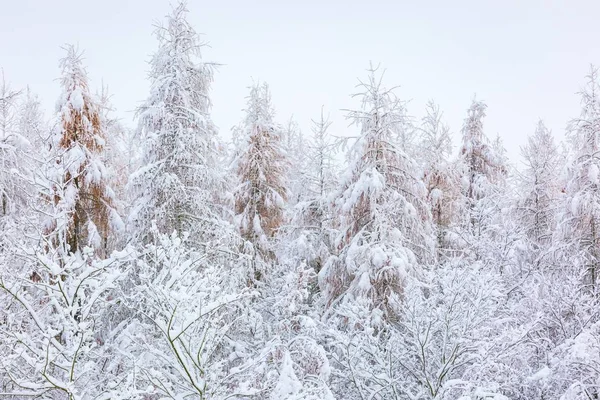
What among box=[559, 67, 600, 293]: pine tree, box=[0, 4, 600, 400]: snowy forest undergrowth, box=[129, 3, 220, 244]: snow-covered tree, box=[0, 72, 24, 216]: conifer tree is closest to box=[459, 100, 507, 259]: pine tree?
box=[0, 4, 600, 400]: snowy forest undergrowth

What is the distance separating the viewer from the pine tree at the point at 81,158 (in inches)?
496

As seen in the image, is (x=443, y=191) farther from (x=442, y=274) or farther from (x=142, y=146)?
(x=142, y=146)

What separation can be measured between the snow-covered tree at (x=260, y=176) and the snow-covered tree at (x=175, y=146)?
473 cm

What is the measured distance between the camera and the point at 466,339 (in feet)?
28.6

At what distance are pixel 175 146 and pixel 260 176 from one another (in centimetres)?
578

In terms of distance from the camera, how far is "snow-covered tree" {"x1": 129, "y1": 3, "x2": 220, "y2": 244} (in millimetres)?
13023

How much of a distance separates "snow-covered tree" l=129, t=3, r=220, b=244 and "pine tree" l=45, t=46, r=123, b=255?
0.98m

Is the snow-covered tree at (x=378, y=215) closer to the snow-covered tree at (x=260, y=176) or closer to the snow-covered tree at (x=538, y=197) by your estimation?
the snow-covered tree at (x=260, y=176)

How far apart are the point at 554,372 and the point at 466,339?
2763 mm

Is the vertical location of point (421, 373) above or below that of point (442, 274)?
below

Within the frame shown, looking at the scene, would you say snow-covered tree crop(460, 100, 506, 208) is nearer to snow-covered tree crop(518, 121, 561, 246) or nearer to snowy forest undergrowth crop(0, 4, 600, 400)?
snow-covered tree crop(518, 121, 561, 246)

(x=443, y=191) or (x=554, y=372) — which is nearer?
(x=554, y=372)

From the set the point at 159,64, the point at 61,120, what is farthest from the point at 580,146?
the point at 61,120

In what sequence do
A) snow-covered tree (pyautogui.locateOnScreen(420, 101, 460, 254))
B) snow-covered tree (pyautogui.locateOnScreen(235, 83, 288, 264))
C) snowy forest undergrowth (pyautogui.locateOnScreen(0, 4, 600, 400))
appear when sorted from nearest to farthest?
snowy forest undergrowth (pyautogui.locateOnScreen(0, 4, 600, 400)) → snow-covered tree (pyautogui.locateOnScreen(235, 83, 288, 264)) → snow-covered tree (pyautogui.locateOnScreen(420, 101, 460, 254))
